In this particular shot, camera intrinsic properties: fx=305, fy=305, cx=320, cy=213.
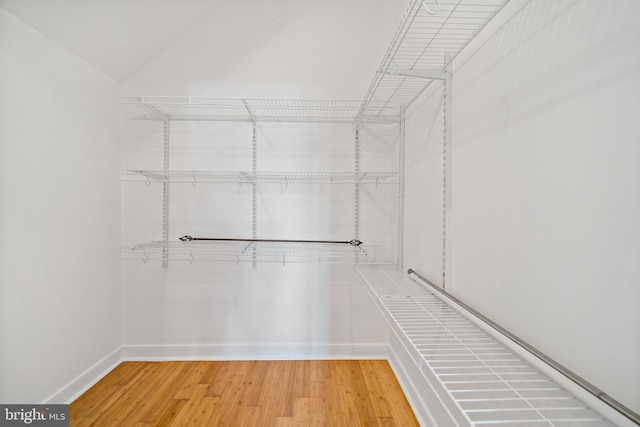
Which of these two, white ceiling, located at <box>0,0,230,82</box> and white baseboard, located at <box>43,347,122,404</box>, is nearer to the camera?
white ceiling, located at <box>0,0,230,82</box>

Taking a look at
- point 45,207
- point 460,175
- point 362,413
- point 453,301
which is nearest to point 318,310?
point 362,413

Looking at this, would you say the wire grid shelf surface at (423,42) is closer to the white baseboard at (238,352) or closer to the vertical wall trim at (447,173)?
the vertical wall trim at (447,173)

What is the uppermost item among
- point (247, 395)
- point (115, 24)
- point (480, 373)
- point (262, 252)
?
point (115, 24)

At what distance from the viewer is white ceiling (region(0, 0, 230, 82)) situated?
1.48 meters

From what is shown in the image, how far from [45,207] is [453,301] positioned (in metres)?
2.02

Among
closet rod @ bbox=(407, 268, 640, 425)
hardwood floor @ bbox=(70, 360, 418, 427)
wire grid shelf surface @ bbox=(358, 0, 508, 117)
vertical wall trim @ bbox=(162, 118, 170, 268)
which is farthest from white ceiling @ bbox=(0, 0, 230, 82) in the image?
closet rod @ bbox=(407, 268, 640, 425)

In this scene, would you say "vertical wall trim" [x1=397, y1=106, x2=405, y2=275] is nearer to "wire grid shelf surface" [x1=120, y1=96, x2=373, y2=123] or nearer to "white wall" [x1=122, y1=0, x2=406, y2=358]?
"white wall" [x1=122, y1=0, x2=406, y2=358]

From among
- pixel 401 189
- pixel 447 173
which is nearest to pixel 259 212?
pixel 401 189

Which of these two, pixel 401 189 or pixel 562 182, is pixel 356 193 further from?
pixel 562 182

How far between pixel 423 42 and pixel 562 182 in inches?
38.4

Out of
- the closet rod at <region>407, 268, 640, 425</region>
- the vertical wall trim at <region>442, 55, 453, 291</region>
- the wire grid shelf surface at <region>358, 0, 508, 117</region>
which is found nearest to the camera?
the closet rod at <region>407, 268, 640, 425</region>

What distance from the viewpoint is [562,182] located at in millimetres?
757

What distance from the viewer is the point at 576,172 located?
0.72 metres

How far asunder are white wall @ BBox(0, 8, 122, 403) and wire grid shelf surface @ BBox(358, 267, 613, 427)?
1.68 meters
